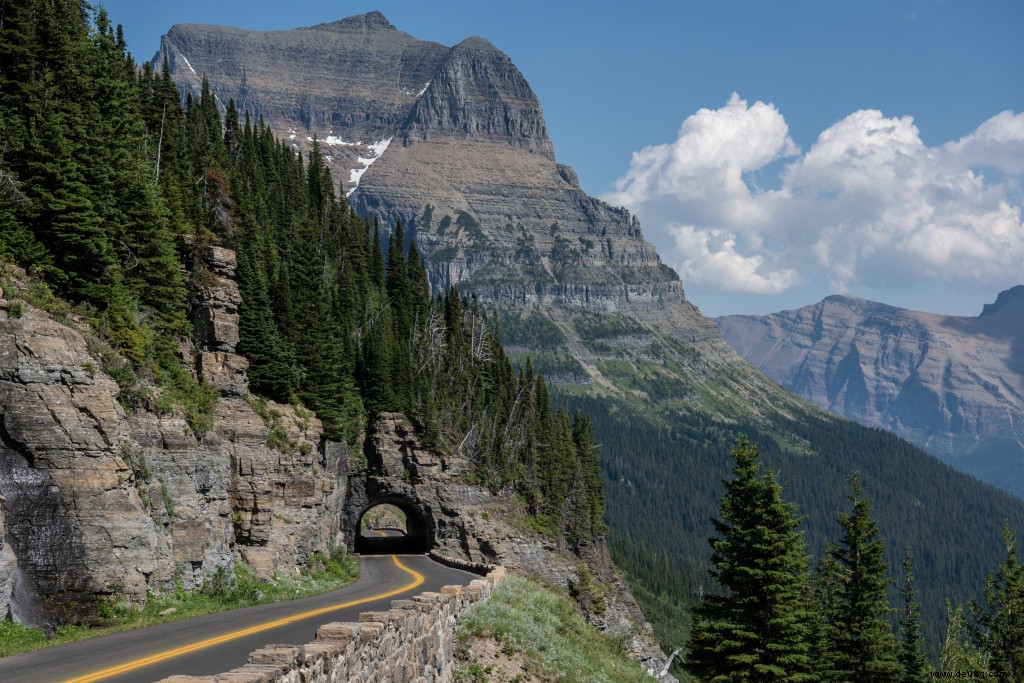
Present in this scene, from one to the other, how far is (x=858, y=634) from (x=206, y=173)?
162ft

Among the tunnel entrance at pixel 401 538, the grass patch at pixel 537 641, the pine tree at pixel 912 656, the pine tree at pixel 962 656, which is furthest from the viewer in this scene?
the tunnel entrance at pixel 401 538

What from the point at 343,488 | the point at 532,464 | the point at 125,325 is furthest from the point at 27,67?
the point at 532,464

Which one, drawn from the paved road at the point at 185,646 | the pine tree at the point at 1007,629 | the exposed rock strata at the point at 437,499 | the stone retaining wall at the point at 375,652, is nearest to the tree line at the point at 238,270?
the exposed rock strata at the point at 437,499

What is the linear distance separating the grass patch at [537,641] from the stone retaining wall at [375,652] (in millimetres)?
992

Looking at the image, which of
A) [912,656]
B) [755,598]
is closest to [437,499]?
[912,656]

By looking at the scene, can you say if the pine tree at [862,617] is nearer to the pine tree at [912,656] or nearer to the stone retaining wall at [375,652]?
the pine tree at [912,656]

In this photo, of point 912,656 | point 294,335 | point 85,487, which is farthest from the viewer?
point 294,335

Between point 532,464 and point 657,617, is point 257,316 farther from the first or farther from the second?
point 657,617

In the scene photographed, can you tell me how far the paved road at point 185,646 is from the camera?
18.2 m

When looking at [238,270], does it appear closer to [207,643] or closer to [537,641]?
[537,641]

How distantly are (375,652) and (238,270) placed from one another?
41793 mm

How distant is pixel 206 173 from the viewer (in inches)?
2520

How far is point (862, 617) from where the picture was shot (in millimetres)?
48625

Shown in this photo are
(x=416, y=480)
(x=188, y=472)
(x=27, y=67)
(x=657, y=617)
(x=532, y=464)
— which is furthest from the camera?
(x=657, y=617)
